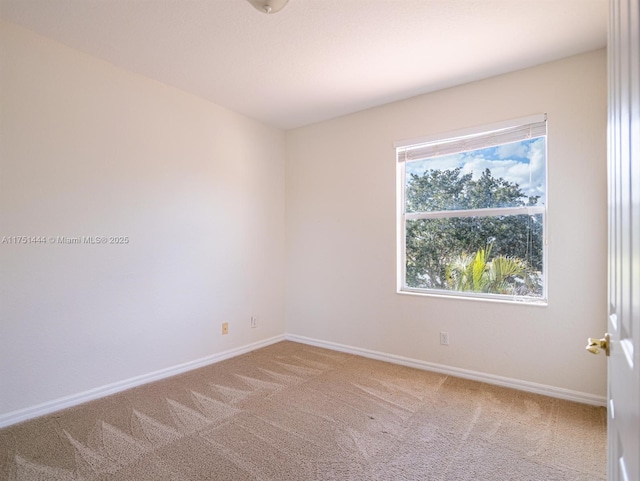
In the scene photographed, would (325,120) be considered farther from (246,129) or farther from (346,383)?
(346,383)

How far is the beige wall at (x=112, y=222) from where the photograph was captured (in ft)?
7.21

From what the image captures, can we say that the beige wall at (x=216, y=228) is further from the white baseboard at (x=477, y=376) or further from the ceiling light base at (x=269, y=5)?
the ceiling light base at (x=269, y=5)

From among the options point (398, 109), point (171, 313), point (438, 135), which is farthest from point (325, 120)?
point (171, 313)

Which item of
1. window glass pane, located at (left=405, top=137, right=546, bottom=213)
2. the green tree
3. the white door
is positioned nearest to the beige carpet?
the green tree

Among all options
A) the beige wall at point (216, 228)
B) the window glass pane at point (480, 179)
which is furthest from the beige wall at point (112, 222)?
the window glass pane at point (480, 179)

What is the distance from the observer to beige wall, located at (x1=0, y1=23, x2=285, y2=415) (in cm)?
220

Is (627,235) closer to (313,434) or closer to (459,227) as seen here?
(313,434)

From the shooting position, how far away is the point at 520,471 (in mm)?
1743

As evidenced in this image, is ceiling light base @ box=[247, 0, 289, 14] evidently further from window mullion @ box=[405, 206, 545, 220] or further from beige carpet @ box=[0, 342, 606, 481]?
beige carpet @ box=[0, 342, 606, 481]

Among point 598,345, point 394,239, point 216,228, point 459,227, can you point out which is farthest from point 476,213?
point 216,228

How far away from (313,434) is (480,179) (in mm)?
2404

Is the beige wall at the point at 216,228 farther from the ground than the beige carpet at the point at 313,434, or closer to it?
farther from the ground

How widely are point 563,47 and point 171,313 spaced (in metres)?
3.67

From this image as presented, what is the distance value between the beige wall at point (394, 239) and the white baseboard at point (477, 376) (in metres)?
0.04
